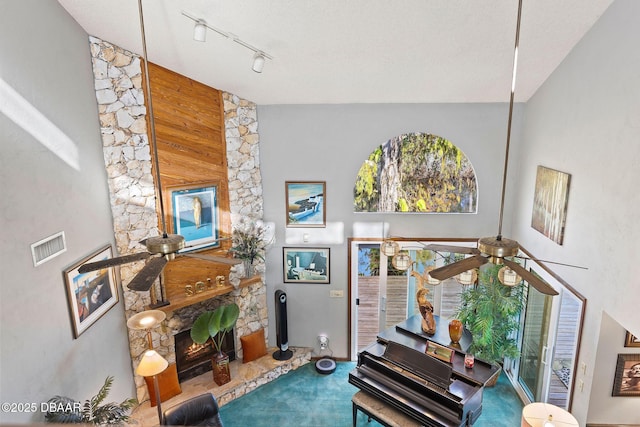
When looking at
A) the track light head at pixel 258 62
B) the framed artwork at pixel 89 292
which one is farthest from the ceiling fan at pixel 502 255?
the framed artwork at pixel 89 292

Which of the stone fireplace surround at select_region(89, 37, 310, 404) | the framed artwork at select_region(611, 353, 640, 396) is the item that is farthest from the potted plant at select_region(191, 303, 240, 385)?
the framed artwork at select_region(611, 353, 640, 396)

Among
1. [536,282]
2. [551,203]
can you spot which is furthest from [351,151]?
[536,282]

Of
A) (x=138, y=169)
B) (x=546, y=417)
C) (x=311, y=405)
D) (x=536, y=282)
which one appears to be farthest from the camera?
(x=311, y=405)

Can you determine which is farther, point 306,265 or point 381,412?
point 306,265

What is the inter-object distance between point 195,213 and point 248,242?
0.88 meters

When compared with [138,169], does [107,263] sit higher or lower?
lower

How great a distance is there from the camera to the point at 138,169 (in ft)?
16.3

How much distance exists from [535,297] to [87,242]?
18.6 feet

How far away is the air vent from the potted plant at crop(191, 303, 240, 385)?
2.15 m

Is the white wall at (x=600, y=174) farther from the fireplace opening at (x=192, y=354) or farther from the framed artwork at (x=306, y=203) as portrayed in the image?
the fireplace opening at (x=192, y=354)

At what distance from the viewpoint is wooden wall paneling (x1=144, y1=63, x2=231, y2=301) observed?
5.09 m

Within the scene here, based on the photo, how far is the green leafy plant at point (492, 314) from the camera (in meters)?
5.47

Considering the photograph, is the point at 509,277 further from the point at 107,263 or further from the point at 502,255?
the point at 107,263

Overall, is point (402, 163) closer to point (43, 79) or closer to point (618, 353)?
point (618, 353)
